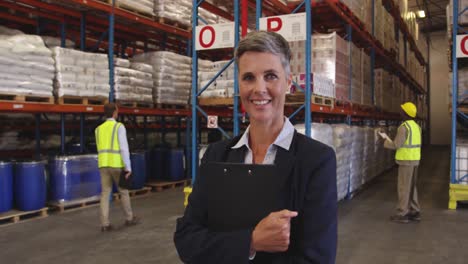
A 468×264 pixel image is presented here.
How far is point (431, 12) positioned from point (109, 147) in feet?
75.2

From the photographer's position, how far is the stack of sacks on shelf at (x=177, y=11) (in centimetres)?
962

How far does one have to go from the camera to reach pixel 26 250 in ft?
17.7

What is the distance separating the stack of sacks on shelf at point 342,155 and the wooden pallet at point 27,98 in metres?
5.09

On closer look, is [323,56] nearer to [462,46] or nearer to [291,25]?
[291,25]

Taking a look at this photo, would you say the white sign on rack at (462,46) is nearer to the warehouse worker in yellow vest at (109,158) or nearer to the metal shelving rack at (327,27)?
the metal shelving rack at (327,27)

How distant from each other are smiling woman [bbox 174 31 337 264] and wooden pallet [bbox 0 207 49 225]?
250 inches

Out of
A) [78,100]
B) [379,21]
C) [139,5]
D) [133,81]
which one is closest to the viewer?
[78,100]

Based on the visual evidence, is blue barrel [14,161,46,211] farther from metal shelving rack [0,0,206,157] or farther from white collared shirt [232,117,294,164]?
white collared shirt [232,117,294,164]

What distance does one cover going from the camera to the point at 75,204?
7.77 meters

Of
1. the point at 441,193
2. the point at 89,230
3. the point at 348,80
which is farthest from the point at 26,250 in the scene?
the point at 441,193

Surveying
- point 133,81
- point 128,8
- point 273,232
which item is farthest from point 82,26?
point 273,232

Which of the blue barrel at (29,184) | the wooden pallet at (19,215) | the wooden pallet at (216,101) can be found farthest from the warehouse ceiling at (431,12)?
the wooden pallet at (19,215)

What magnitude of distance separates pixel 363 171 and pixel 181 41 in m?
6.15

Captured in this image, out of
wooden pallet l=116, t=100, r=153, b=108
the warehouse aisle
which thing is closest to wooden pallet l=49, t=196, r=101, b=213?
wooden pallet l=116, t=100, r=153, b=108
